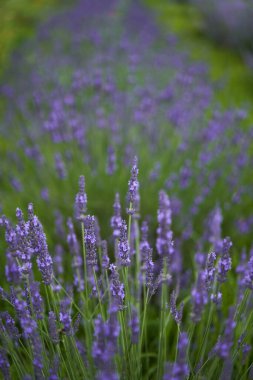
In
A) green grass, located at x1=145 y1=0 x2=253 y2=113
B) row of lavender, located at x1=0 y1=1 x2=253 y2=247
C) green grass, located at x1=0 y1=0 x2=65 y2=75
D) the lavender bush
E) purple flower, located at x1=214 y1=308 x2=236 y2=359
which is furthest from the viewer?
the lavender bush

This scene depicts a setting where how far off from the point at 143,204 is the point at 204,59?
4.91 m

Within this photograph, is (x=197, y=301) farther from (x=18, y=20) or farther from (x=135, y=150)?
(x=18, y=20)

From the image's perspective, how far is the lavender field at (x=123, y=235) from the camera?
1.19 meters

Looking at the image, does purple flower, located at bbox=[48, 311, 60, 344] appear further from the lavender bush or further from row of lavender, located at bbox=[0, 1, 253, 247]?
the lavender bush

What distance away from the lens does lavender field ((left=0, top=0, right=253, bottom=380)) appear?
46.9 inches

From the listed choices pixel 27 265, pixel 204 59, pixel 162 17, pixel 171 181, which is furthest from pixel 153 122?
pixel 162 17

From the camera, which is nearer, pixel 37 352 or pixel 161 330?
pixel 37 352

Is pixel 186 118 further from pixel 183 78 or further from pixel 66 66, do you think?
pixel 66 66

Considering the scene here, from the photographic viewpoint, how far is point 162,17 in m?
10.5

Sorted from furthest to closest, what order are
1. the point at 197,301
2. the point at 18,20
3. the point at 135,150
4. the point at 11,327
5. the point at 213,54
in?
the point at 18,20 < the point at 213,54 < the point at 135,150 < the point at 11,327 < the point at 197,301

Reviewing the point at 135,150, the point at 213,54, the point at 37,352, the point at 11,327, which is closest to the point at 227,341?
the point at 37,352

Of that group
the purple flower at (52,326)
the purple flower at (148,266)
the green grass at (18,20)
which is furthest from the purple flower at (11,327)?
the green grass at (18,20)

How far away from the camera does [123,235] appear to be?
1226 mm

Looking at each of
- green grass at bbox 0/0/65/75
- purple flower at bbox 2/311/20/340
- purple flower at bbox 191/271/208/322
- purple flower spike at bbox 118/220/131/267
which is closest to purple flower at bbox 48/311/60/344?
purple flower at bbox 2/311/20/340
